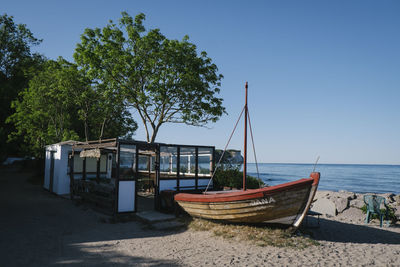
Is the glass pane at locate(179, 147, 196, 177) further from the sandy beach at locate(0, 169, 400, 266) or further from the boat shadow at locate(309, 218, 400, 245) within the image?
the boat shadow at locate(309, 218, 400, 245)

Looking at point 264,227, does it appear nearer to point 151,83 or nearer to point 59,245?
point 59,245

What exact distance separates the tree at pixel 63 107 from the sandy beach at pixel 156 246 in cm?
985

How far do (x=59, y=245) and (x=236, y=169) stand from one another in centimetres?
893

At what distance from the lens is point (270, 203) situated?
7434 mm

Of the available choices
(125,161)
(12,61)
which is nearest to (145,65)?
(125,161)

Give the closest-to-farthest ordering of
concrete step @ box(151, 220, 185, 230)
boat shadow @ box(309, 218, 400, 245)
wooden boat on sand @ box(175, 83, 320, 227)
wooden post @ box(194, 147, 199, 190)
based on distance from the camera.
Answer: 1. wooden boat on sand @ box(175, 83, 320, 227)
2. boat shadow @ box(309, 218, 400, 245)
3. concrete step @ box(151, 220, 185, 230)
4. wooden post @ box(194, 147, 199, 190)

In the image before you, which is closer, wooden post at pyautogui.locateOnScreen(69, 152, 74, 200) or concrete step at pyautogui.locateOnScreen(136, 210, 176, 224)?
concrete step at pyautogui.locateOnScreen(136, 210, 176, 224)

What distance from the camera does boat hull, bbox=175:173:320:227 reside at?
7309 mm

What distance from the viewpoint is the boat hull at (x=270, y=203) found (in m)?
7.31

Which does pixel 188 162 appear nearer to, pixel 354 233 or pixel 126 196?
pixel 126 196

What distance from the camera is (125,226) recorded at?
928 centimetres

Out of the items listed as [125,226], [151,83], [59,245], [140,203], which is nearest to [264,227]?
[125,226]

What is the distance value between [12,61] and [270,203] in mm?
35470

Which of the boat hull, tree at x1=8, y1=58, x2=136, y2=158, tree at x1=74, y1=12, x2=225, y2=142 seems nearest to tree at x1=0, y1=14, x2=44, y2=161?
tree at x1=8, y1=58, x2=136, y2=158
